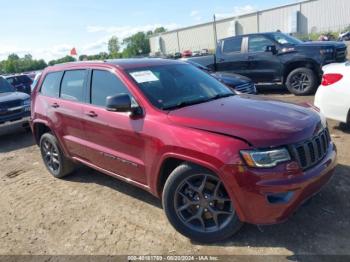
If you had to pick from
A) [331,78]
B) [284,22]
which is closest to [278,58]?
[331,78]

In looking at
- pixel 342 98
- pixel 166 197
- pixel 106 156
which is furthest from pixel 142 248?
pixel 342 98

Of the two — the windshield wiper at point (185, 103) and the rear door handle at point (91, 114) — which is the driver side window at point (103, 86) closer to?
the rear door handle at point (91, 114)

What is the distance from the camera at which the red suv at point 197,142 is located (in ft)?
9.82

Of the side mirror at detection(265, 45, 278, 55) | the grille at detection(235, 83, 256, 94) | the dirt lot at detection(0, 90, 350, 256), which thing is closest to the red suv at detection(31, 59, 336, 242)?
the dirt lot at detection(0, 90, 350, 256)

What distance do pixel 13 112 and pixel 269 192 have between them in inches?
304

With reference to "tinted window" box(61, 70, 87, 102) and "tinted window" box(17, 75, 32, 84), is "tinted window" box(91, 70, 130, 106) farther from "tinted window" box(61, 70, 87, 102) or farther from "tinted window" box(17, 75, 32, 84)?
"tinted window" box(17, 75, 32, 84)

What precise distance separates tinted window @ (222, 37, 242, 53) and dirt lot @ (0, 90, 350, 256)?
6.43 metres

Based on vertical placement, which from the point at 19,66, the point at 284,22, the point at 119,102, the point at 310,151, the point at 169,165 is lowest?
the point at 19,66

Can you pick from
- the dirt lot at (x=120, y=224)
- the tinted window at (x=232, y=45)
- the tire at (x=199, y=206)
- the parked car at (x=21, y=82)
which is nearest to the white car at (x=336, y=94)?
the dirt lot at (x=120, y=224)

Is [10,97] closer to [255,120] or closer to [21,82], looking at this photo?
[255,120]

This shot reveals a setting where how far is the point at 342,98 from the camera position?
579 cm

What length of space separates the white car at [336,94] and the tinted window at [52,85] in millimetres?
4312

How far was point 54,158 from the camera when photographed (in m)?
5.55

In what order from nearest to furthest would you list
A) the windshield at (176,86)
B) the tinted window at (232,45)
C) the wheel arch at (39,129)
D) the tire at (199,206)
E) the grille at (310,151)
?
1. the grille at (310,151)
2. the tire at (199,206)
3. the windshield at (176,86)
4. the wheel arch at (39,129)
5. the tinted window at (232,45)
